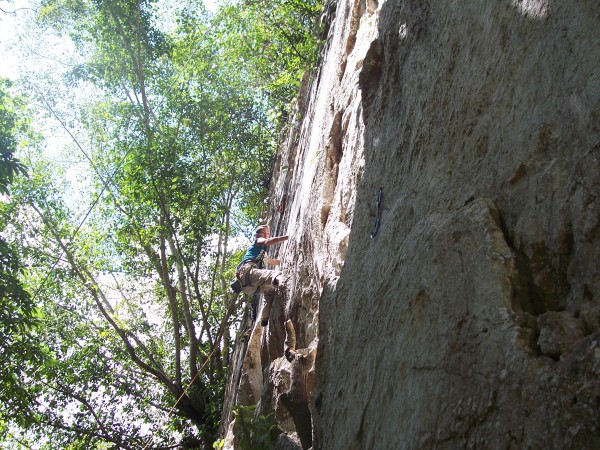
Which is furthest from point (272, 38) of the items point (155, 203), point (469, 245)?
point (469, 245)

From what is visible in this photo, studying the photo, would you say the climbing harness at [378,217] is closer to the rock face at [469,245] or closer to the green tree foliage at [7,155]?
A: the rock face at [469,245]

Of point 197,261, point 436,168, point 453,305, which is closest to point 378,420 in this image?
point 453,305

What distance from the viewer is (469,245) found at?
13.2ft

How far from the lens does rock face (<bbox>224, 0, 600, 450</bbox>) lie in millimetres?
3203

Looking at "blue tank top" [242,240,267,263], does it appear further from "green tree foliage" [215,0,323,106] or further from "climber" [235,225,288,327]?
"green tree foliage" [215,0,323,106]

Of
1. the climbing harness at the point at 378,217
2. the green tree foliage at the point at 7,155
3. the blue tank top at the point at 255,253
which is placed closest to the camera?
the climbing harness at the point at 378,217

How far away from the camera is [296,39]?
16.2 m

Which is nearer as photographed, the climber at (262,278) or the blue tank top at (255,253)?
the climber at (262,278)

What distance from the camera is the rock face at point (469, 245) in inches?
126

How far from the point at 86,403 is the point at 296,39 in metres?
10.3

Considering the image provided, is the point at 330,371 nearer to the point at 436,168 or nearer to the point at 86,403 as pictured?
the point at 436,168

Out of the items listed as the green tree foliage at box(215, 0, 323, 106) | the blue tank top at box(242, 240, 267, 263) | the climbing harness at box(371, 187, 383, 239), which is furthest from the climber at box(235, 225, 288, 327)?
the green tree foliage at box(215, 0, 323, 106)

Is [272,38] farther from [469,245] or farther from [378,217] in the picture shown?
[469,245]

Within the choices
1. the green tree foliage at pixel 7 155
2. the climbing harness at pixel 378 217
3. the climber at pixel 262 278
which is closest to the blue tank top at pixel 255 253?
the climber at pixel 262 278
